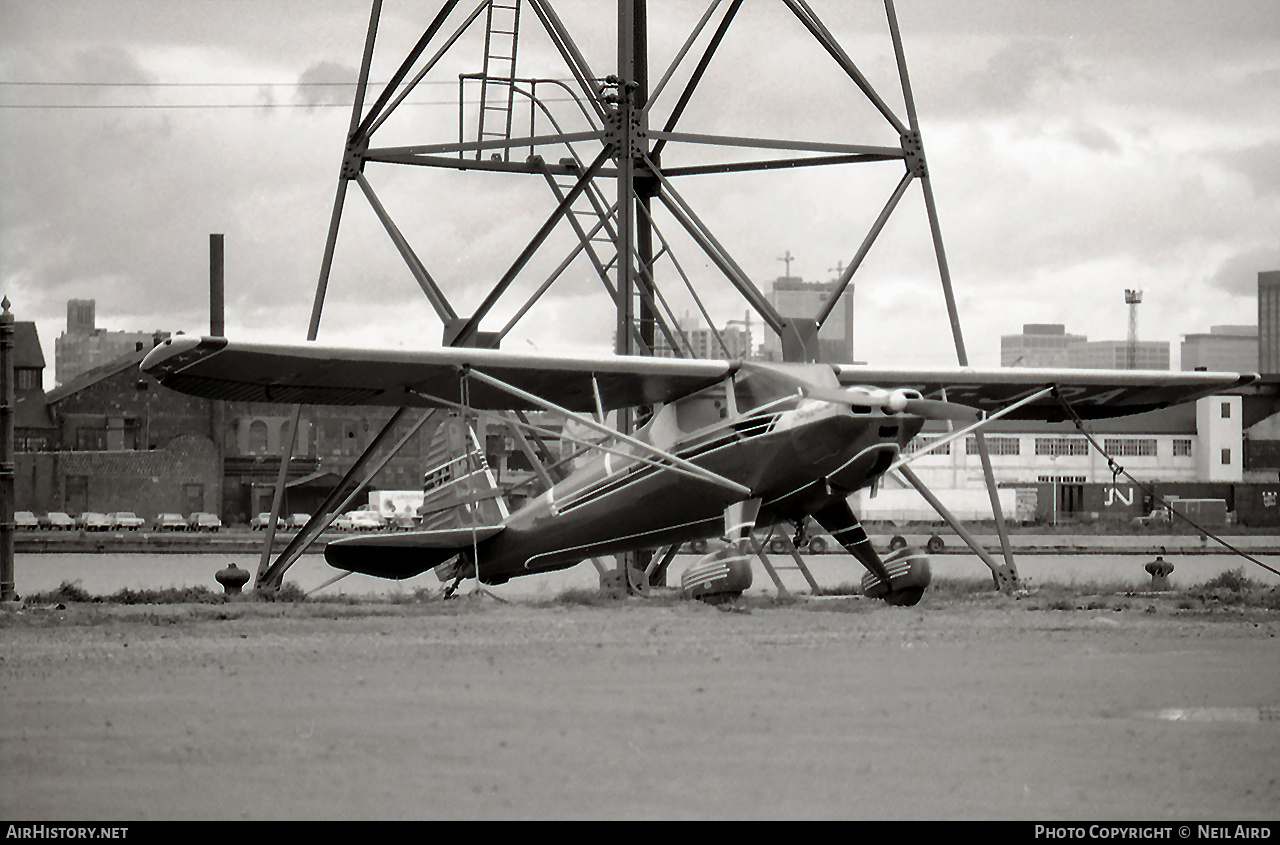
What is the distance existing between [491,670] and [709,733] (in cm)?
310

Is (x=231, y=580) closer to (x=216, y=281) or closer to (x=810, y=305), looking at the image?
(x=216, y=281)

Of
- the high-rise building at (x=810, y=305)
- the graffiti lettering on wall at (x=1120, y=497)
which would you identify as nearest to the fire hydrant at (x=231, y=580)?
the high-rise building at (x=810, y=305)

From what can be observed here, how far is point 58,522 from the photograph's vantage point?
216 feet

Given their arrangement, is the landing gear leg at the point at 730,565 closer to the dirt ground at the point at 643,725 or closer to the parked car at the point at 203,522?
the dirt ground at the point at 643,725

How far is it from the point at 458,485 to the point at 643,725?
1103 centimetres

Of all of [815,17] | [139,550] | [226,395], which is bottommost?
[139,550]

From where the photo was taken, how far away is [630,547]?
60.3 ft

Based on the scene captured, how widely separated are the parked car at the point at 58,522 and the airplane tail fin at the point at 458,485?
50.6 m

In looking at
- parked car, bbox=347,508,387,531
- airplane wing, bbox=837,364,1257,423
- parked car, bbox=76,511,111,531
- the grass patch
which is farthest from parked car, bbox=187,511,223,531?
airplane wing, bbox=837,364,1257,423

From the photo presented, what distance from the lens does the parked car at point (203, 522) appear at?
67.6m

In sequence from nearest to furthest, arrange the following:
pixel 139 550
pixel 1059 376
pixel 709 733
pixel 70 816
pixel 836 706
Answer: pixel 70 816 < pixel 709 733 < pixel 836 706 < pixel 1059 376 < pixel 139 550

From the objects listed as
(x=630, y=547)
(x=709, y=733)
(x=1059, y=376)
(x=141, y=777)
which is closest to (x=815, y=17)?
(x=1059, y=376)

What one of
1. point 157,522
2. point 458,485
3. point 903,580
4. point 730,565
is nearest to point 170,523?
point 157,522

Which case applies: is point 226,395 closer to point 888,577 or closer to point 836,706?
point 888,577
